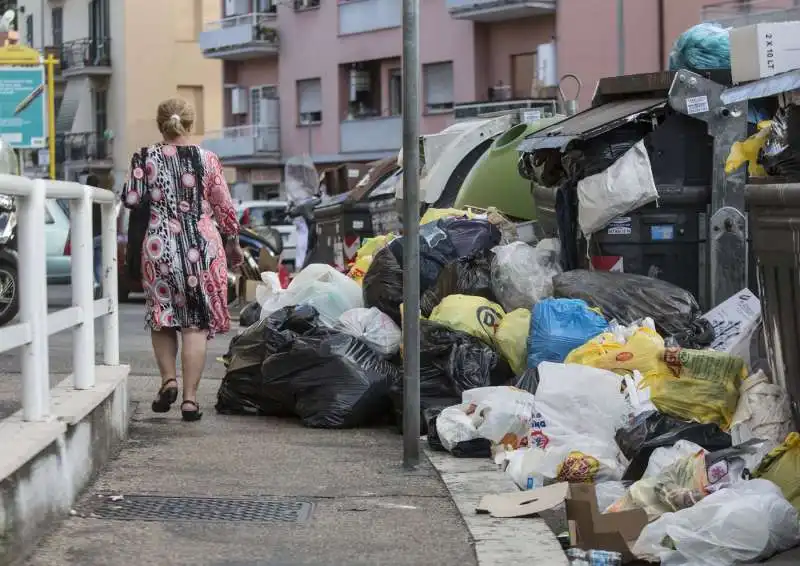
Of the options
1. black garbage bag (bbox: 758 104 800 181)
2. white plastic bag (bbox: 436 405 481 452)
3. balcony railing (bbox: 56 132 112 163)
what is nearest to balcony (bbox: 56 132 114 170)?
balcony railing (bbox: 56 132 112 163)

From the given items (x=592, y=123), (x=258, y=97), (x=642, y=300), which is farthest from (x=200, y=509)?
(x=258, y=97)

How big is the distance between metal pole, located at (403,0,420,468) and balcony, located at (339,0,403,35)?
108 ft

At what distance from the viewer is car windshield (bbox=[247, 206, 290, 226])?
1133 inches

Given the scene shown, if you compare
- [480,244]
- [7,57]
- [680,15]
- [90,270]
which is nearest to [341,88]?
[680,15]

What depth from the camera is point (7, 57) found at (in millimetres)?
26625

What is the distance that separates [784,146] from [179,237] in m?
3.00

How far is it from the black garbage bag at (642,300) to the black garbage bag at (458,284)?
21.6 inches

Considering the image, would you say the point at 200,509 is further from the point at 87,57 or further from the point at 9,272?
the point at 87,57

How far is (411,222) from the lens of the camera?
249 inches

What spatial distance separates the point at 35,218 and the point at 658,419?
2.52m

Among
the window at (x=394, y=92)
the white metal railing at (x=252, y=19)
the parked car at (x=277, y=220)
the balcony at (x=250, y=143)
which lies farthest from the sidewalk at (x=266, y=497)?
the white metal railing at (x=252, y=19)

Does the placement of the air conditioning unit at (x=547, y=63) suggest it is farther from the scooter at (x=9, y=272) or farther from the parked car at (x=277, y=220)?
the scooter at (x=9, y=272)

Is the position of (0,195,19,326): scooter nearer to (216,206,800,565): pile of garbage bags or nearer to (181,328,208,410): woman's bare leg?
(216,206,800,565): pile of garbage bags

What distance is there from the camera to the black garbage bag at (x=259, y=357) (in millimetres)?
8086
